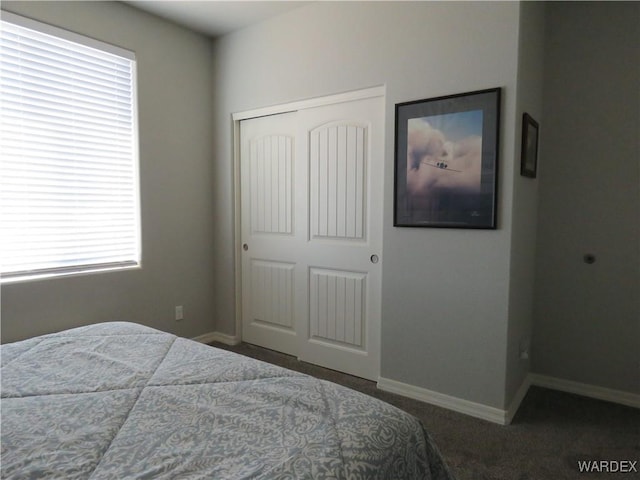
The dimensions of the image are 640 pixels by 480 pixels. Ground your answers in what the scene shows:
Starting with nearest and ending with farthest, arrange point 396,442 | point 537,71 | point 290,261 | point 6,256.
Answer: point 396,442
point 6,256
point 537,71
point 290,261

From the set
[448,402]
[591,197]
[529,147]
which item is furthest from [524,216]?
[448,402]

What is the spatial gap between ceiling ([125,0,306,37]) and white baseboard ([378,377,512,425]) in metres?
2.75

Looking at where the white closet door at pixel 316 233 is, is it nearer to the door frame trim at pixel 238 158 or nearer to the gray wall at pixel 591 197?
the door frame trim at pixel 238 158

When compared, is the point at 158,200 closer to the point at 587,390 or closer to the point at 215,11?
the point at 215,11

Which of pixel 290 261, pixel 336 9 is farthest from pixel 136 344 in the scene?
pixel 336 9

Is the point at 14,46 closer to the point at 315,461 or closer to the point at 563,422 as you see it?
the point at 315,461

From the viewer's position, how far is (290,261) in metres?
3.24

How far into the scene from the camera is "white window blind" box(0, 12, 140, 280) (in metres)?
2.42

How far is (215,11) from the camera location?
3021mm

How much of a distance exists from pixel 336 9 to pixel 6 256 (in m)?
2.64

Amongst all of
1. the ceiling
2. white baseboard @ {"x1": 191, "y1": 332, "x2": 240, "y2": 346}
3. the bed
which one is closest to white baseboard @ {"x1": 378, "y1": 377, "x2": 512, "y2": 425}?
the bed

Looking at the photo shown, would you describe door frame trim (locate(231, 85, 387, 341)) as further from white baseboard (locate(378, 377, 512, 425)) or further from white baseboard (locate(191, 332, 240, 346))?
white baseboard (locate(378, 377, 512, 425))

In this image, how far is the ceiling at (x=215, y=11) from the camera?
2.90 m

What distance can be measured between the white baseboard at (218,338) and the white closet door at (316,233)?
10 centimetres
